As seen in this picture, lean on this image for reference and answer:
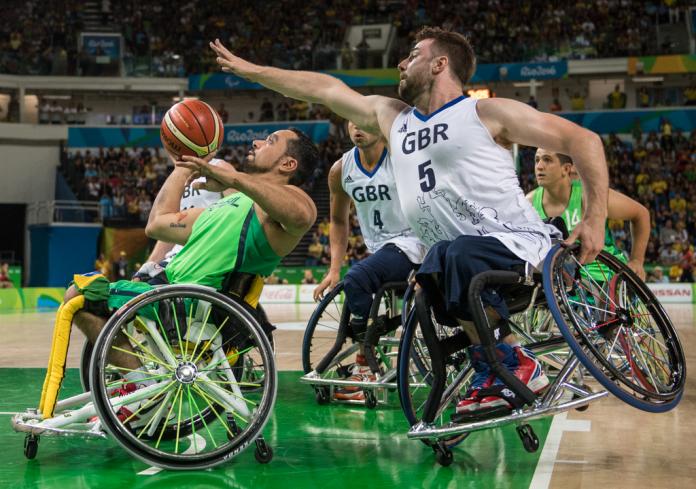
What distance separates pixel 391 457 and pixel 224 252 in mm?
1234

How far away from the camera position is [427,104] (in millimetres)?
3873

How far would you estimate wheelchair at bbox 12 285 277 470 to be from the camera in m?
3.49

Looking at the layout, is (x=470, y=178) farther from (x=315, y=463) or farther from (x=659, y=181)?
(x=659, y=181)

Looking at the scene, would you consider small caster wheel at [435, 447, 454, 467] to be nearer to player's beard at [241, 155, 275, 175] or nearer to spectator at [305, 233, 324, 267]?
player's beard at [241, 155, 275, 175]

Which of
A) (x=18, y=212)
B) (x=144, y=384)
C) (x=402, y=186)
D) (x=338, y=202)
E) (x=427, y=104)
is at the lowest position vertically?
(x=18, y=212)

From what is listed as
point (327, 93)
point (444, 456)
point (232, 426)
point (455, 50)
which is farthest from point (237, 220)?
point (444, 456)

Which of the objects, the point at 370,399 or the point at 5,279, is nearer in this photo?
the point at 370,399

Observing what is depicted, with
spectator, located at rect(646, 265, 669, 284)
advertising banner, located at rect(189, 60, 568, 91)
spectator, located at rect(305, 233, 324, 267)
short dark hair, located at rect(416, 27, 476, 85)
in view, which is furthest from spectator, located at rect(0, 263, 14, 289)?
short dark hair, located at rect(416, 27, 476, 85)

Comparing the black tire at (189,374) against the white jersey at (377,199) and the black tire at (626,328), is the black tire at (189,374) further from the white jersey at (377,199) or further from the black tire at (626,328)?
the white jersey at (377,199)

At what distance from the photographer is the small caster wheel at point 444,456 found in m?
3.74

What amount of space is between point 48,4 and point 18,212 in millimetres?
8521

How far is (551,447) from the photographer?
4.16m

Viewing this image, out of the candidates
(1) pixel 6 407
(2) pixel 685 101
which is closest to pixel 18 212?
(2) pixel 685 101

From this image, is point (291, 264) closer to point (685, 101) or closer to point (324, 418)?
point (685, 101)
